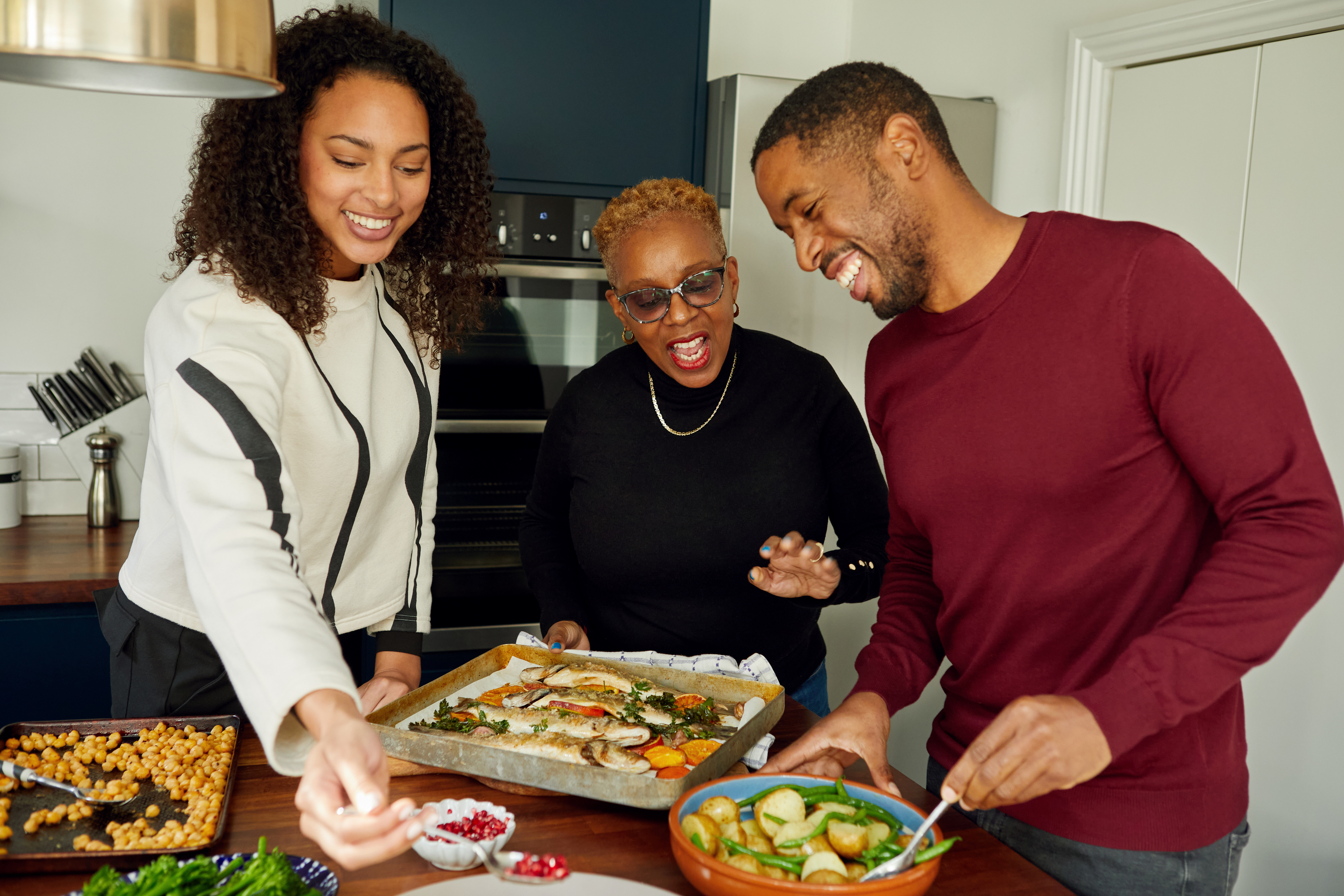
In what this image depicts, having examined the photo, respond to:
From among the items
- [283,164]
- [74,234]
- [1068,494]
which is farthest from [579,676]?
[74,234]

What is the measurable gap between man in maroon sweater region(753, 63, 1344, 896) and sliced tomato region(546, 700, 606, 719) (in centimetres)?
30

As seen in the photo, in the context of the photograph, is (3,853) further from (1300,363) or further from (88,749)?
(1300,363)

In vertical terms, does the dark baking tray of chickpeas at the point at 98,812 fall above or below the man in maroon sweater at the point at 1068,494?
below

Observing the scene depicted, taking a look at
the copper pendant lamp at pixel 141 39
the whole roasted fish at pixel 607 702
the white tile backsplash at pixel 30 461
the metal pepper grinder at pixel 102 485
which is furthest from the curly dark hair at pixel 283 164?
the white tile backsplash at pixel 30 461

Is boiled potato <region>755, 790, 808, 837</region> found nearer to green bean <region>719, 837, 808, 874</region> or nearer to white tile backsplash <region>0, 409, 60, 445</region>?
green bean <region>719, 837, 808, 874</region>

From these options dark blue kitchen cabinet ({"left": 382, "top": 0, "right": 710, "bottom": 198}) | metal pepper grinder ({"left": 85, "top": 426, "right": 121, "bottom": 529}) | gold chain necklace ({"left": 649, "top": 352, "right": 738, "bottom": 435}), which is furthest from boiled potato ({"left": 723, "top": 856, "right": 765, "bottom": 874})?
metal pepper grinder ({"left": 85, "top": 426, "right": 121, "bottom": 529})

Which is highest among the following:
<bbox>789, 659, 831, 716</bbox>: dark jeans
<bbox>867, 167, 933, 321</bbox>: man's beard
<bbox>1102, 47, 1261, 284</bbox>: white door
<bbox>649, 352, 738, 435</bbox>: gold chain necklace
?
<bbox>1102, 47, 1261, 284</bbox>: white door

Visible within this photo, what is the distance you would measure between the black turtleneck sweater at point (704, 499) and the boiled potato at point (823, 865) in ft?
2.68

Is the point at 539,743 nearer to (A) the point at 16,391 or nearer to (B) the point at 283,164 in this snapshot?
(B) the point at 283,164

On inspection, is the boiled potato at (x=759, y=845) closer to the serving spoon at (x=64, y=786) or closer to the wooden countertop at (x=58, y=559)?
the serving spoon at (x=64, y=786)

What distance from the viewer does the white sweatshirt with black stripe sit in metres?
1.04

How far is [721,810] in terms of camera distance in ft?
3.70

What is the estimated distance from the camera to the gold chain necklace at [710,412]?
6.61 ft

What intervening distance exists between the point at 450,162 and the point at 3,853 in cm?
116
